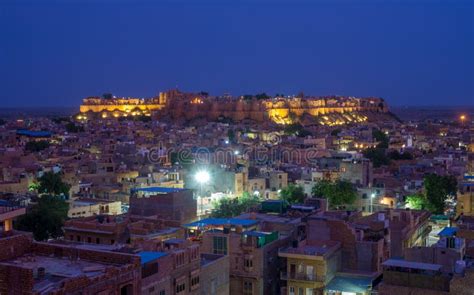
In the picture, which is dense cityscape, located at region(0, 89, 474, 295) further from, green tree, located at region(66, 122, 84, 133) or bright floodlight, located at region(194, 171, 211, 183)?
green tree, located at region(66, 122, 84, 133)

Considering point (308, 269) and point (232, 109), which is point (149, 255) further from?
point (232, 109)

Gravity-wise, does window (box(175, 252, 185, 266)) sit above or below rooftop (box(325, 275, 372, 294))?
above

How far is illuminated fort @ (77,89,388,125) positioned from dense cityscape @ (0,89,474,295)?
60.9m

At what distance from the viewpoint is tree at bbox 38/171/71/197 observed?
30.3 meters

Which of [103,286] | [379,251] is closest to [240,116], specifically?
[379,251]

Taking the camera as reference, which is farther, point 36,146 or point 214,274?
point 36,146

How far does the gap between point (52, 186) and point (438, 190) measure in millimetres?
17884

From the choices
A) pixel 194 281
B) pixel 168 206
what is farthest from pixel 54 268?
pixel 168 206

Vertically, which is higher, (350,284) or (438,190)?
(438,190)

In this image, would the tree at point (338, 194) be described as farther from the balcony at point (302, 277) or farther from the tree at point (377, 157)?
the tree at point (377, 157)

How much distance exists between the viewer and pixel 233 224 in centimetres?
1906

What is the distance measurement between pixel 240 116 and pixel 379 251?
92.9 meters

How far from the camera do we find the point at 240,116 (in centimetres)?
11050

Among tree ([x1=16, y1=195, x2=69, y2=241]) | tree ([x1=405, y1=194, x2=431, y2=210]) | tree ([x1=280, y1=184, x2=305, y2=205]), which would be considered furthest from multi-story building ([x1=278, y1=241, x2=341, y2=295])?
tree ([x1=405, y1=194, x2=431, y2=210])
